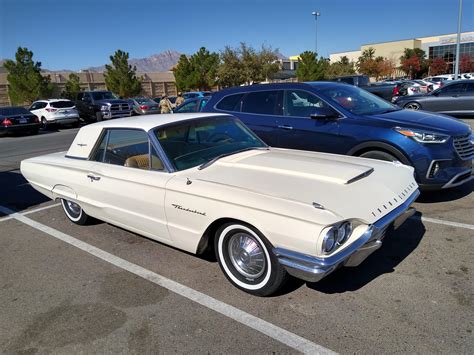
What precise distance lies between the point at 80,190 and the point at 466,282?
4103 mm

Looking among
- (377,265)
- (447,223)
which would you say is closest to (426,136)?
(447,223)

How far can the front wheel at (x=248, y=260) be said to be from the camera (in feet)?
10.2

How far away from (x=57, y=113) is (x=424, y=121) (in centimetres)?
2046

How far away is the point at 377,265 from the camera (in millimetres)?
3736

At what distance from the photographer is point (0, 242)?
4988 mm

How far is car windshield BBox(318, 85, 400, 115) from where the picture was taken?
18.8ft

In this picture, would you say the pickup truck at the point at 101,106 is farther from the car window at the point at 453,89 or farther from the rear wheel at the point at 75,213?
the rear wheel at the point at 75,213

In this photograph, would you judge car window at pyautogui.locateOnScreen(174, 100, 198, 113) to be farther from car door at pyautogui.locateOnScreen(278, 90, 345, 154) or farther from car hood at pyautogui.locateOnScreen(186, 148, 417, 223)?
car hood at pyautogui.locateOnScreen(186, 148, 417, 223)

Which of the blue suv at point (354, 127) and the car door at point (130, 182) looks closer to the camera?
the car door at point (130, 182)

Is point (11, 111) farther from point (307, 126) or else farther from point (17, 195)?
point (307, 126)

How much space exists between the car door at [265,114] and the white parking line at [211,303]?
3038mm

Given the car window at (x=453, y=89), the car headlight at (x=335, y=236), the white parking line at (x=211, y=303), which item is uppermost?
the car window at (x=453, y=89)

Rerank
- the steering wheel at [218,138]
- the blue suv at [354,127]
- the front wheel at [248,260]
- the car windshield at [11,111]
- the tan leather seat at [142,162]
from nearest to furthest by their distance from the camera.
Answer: the front wheel at [248,260] < the tan leather seat at [142,162] < the steering wheel at [218,138] < the blue suv at [354,127] < the car windshield at [11,111]

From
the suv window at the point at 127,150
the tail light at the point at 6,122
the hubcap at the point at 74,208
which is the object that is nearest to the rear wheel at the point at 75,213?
the hubcap at the point at 74,208
